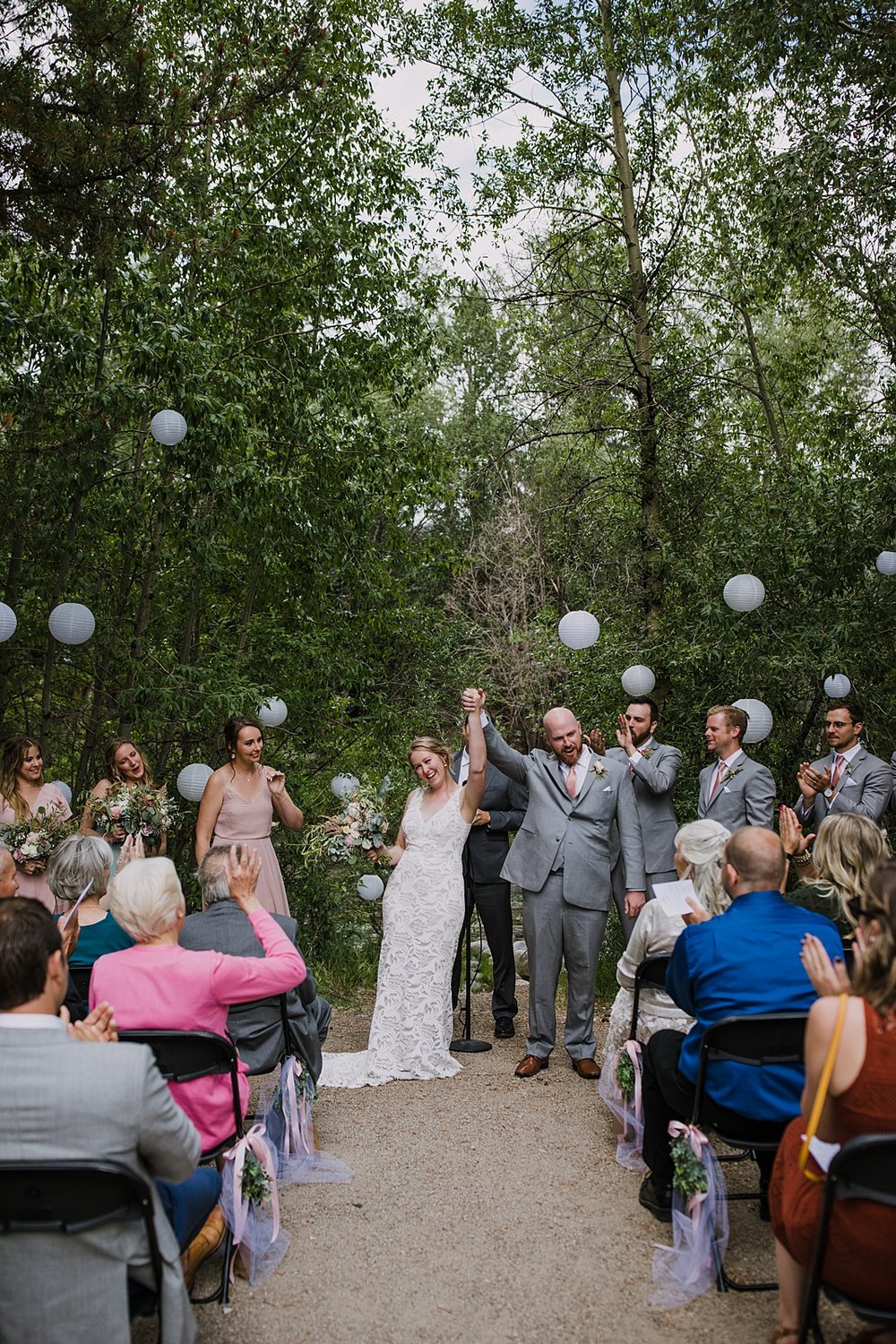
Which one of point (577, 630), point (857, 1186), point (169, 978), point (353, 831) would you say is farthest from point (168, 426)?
point (857, 1186)

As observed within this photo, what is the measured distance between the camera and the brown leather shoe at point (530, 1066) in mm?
5723

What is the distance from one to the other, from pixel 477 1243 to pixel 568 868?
7.64 ft

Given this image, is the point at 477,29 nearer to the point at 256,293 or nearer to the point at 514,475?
the point at 256,293

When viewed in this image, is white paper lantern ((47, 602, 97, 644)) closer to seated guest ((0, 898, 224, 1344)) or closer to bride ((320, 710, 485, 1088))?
bride ((320, 710, 485, 1088))

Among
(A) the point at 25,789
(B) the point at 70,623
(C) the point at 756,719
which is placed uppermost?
(B) the point at 70,623

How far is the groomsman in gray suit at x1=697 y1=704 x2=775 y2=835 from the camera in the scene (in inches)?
231

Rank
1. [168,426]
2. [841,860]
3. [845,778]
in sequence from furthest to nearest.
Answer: [168,426] < [845,778] < [841,860]

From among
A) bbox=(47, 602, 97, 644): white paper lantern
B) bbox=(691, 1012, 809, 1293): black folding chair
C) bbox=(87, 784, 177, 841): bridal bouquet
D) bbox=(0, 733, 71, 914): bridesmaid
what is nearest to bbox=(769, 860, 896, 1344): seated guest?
bbox=(691, 1012, 809, 1293): black folding chair

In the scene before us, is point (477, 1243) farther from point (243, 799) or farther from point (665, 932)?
point (243, 799)

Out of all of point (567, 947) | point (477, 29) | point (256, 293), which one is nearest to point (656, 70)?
point (477, 29)

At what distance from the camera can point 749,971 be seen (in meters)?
3.31

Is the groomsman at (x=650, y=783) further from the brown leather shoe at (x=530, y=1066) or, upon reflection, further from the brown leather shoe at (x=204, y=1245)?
the brown leather shoe at (x=204, y=1245)

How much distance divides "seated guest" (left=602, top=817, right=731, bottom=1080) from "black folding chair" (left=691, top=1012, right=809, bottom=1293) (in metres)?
0.76

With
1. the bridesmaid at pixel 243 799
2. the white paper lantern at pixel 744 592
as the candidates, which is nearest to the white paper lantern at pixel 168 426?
the bridesmaid at pixel 243 799
